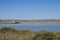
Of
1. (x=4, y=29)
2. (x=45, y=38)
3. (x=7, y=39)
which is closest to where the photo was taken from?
(x=45, y=38)

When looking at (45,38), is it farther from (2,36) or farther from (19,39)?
(2,36)

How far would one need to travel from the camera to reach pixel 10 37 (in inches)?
517

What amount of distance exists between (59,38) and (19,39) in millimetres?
2321

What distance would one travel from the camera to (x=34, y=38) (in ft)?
41.0

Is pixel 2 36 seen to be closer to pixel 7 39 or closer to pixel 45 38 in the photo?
pixel 7 39

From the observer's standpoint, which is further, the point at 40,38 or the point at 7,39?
the point at 7,39

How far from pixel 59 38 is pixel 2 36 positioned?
3.23 meters

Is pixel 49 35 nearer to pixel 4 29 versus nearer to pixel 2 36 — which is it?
pixel 2 36

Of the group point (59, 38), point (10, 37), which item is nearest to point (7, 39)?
point (10, 37)

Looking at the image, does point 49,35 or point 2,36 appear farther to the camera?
point 2,36

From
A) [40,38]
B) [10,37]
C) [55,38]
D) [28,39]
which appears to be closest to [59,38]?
Result: [55,38]

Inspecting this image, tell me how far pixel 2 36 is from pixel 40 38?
2.39 meters

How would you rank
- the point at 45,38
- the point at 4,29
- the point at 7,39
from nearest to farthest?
the point at 45,38
the point at 7,39
the point at 4,29

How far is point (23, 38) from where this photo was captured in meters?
13.5
